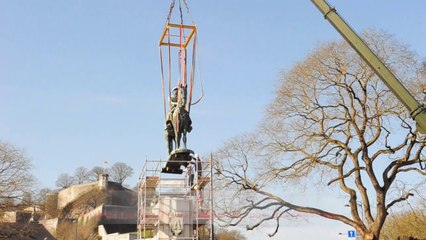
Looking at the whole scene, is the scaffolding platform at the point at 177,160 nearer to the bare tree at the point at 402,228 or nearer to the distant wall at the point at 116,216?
the bare tree at the point at 402,228

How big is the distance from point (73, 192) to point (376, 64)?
300 feet

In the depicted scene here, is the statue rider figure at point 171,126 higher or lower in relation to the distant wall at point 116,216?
lower

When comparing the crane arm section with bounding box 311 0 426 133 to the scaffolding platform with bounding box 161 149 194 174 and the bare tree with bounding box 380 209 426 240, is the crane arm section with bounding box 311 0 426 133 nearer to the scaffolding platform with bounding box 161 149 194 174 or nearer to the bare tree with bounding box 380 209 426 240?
the scaffolding platform with bounding box 161 149 194 174

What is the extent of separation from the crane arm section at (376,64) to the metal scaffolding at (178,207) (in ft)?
20.1

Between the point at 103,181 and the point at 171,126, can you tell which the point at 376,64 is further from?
the point at 103,181

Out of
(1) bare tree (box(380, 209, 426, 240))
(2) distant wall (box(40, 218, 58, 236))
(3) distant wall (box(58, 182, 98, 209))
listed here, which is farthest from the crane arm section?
(3) distant wall (box(58, 182, 98, 209))

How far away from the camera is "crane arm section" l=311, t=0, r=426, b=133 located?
1511cm

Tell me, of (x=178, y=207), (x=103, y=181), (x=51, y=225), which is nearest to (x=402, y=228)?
(x=178, y=207)

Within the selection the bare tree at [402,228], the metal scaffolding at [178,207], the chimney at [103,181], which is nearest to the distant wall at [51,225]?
the chimney at [103,181]

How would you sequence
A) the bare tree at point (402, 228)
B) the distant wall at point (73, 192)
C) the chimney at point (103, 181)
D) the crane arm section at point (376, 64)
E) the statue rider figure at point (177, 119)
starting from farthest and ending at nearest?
the distant wall at point (73, 192), the chimney at point (103, 181), the bare tree at point (402, 228), the statue rider figure at point (177, 119), the crane arm section at point (376, 64)

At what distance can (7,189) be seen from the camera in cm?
4388

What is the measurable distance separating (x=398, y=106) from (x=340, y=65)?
3.29 m

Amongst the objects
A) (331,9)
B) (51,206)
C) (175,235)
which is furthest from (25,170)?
(51,206)

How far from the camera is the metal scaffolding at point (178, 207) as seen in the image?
60.5ft
